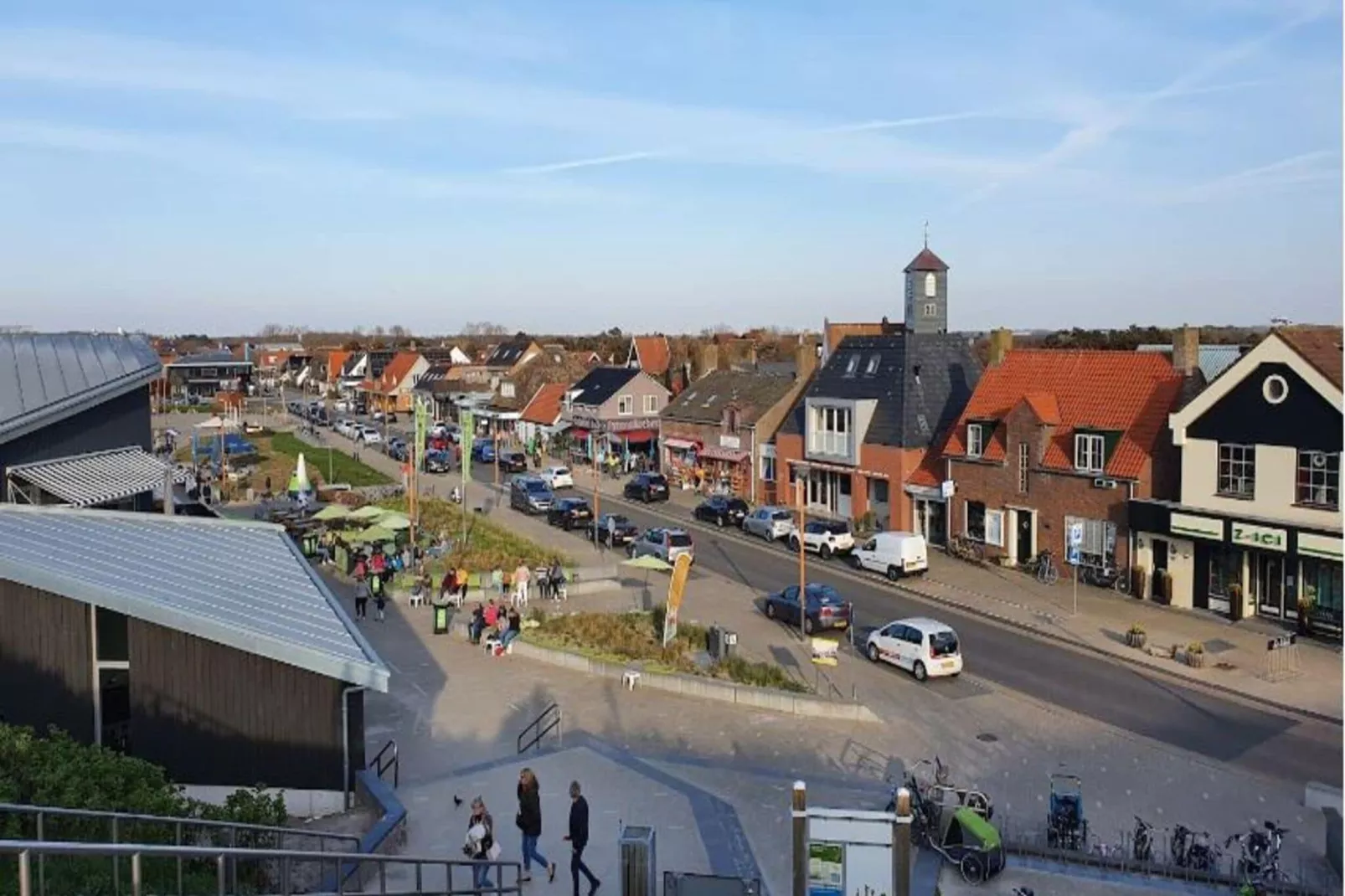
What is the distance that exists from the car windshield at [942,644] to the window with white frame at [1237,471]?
9217mm

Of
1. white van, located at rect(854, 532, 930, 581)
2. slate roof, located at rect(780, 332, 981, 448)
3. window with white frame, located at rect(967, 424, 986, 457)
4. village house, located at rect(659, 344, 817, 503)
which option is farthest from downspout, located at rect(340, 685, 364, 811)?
village house, located at rect(659, 344, 817, 503)

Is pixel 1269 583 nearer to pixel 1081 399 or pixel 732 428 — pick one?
pixel 1081 399

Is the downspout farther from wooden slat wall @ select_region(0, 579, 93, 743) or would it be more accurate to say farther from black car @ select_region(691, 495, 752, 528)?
black car @ select_region(691, 495, 752, 528)

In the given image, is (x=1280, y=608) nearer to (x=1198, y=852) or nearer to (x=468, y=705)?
(x=1198, y=852)

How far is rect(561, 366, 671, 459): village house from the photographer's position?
204ft

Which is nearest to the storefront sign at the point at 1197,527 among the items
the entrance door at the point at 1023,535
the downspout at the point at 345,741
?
the entrance door at the point at 1023,535

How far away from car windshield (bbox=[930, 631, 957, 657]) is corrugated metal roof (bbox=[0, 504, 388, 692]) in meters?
12.0

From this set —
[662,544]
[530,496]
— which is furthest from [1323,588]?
[530,496]

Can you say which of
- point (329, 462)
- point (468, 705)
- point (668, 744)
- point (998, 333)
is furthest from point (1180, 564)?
point (329, 462)

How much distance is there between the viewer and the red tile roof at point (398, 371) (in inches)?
4186

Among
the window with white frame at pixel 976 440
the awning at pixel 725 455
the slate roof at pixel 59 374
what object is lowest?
the awning at pixel 725 455

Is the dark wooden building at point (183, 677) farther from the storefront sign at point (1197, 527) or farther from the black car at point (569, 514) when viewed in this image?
the black car at point (569, 514)

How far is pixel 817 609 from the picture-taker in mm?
28422

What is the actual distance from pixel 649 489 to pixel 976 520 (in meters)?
16.6
